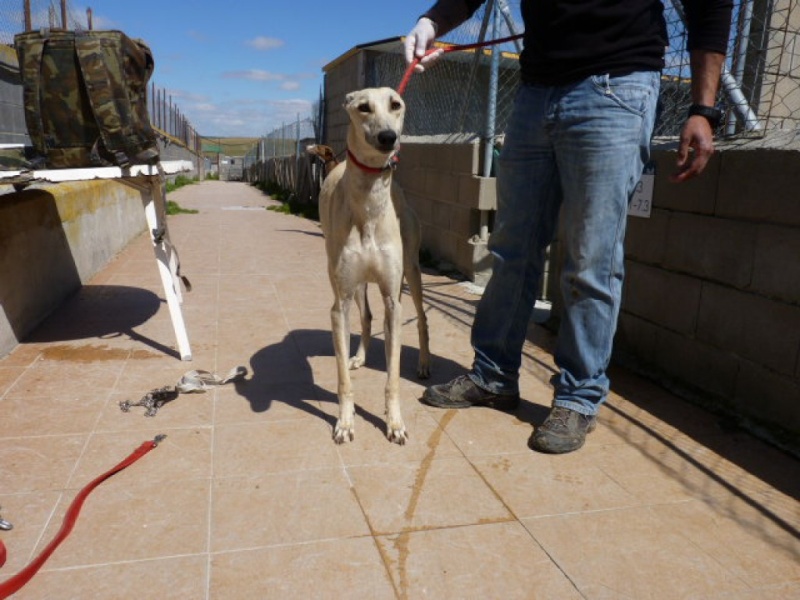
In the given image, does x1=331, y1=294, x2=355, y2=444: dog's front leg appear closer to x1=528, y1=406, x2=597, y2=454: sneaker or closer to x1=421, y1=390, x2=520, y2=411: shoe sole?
x1=421, y1=390, x2=520, y2=411: shoe sole

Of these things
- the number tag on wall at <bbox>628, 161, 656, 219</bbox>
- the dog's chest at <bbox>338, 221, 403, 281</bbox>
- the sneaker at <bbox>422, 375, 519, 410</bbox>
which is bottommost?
the sneaker at <bbox>422, 375, 519, 410</bbox>

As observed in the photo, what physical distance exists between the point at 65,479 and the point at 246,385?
115 cm

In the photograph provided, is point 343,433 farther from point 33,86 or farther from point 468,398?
point 33,86

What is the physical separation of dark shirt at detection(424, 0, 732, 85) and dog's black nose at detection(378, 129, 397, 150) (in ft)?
2.67

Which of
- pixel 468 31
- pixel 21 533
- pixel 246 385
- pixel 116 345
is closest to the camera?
pixel 21 533

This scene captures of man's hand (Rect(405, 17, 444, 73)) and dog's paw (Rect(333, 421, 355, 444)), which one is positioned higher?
man's hand (Rect(405, 17, 444, 73))

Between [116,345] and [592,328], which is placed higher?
[592,328]

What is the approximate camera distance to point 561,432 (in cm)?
285

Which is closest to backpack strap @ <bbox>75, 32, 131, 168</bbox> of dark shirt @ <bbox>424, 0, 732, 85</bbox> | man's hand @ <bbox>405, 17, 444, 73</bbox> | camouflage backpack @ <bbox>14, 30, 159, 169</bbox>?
Answer: camouflage backpack @ <bbox>14, 30, 159, 169</bbox>

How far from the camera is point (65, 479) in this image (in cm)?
250

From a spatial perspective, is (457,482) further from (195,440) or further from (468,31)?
(468,31)

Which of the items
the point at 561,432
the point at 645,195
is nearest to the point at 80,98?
the point at 561,432

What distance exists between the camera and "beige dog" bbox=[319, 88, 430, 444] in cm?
267

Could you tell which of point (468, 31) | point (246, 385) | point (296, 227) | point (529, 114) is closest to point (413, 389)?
point (246, 385)
